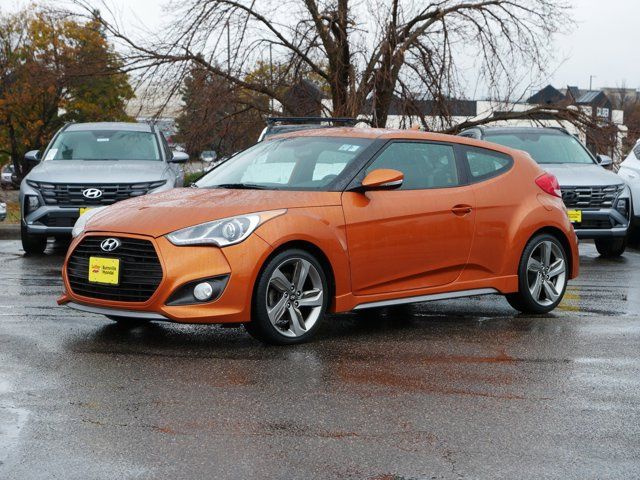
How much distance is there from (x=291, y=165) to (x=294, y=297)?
4.09 feet

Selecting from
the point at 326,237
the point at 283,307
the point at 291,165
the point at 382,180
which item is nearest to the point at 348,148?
the point at 291,165

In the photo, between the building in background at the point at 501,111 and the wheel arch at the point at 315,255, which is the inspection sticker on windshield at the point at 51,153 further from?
the building in background at the point at 501,111

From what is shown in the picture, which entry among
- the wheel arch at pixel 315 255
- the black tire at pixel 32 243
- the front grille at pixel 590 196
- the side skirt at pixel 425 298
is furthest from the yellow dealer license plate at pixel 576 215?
the wheel arch at pixel 315 255

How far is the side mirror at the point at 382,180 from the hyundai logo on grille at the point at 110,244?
5.75ft

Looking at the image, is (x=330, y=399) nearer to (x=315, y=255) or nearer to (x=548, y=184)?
(x=315, y=255)

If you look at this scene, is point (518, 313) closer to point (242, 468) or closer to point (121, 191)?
point (242, 468)

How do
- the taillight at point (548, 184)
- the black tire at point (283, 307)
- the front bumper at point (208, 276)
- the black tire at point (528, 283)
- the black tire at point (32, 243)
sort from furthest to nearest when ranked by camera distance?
1. the black tire at point (32, 243)
2. the taillight at point (548, 184)
3. the black tire at point (528, 283)
4. the black tire at point (283, 307)
5. the front bumper at point (208, 276)

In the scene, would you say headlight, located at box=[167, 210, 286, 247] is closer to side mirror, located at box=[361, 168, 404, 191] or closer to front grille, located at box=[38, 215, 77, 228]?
side mirror, located at box=[361, 168, 404, 191]

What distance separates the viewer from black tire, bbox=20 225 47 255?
13.6m

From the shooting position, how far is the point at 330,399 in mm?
5688

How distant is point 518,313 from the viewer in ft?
29.4

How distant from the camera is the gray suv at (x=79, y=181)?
1339 cm

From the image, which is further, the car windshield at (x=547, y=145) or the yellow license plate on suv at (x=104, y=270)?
the car windshield at (x=547, y=145)

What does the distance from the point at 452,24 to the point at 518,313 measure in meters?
14.6
